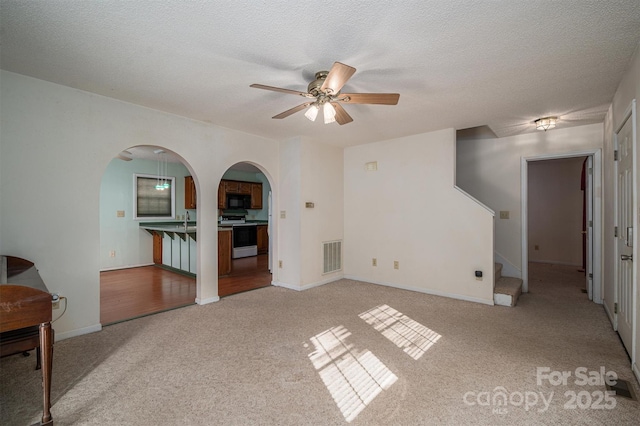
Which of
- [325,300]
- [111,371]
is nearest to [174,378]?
[111,371]

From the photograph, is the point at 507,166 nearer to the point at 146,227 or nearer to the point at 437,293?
the point at 437,293

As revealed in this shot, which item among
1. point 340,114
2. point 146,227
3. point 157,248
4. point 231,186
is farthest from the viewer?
point 231,186

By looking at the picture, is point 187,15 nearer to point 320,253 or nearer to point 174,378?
point 174,378

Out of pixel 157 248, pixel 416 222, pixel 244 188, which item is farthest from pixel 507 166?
pixel 157 248

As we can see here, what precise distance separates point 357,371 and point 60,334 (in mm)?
2774

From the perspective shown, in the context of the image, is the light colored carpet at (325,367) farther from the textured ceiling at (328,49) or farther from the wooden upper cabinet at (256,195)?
the wooden upper cabinet at (256,195)

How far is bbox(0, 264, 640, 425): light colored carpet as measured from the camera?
5.60 feet

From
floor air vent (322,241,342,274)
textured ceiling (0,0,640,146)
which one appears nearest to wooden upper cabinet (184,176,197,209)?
floor air vent (322,241,342,274)

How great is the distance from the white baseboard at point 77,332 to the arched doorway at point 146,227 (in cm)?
135

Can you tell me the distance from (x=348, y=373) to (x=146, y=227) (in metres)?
5.64

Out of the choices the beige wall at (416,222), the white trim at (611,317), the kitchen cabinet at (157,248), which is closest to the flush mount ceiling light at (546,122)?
the beige wall at (416,222)

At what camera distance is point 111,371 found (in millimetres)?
2158

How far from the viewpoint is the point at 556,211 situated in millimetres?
6598

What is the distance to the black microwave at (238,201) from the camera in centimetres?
763
